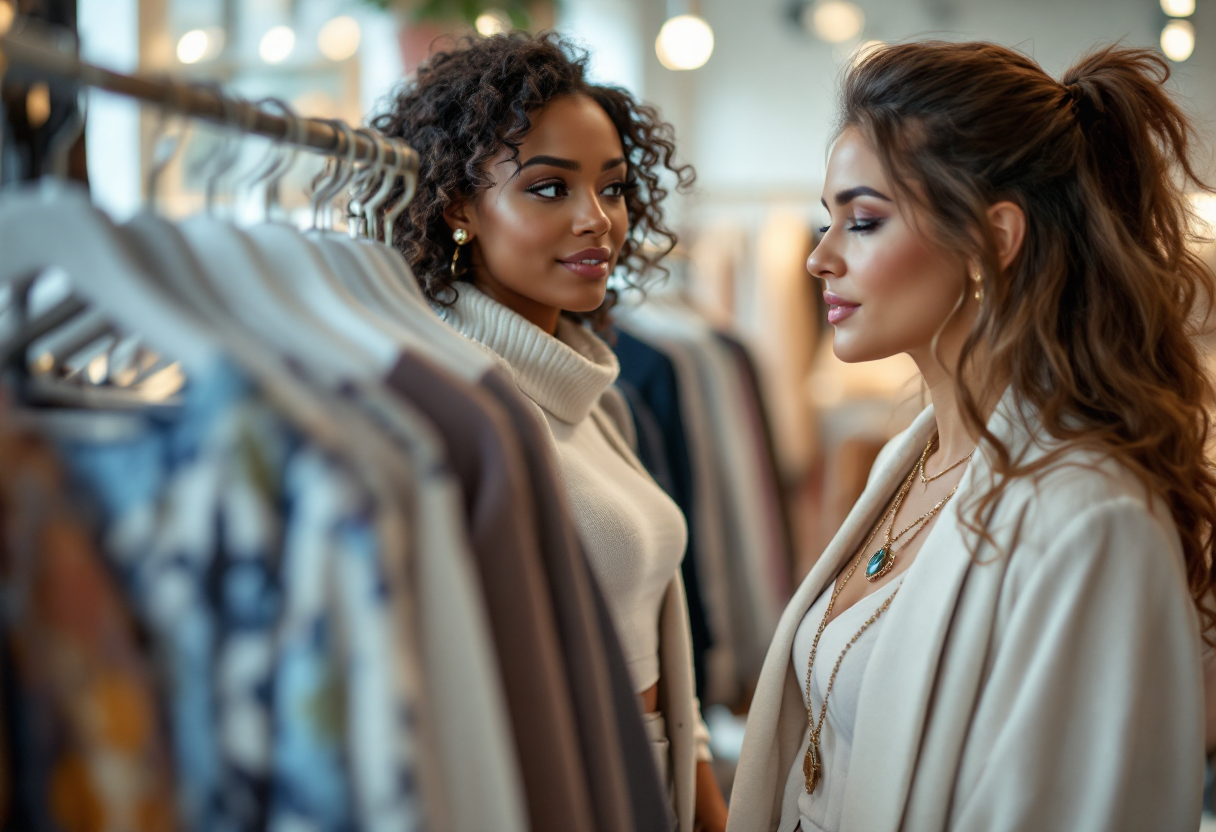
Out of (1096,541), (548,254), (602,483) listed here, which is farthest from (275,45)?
(1096,541)

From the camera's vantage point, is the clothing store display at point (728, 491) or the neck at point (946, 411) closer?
the neck at point (946, 411)

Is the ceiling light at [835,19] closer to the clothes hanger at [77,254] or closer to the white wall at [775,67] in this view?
the white wall at [775,67]

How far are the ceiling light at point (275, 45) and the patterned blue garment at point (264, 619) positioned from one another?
118 inches

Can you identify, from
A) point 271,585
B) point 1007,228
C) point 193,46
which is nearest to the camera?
point 271,585

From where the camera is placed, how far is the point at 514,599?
748 millimetres

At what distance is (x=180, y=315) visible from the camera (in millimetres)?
692

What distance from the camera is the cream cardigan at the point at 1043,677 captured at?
1044 millimetres

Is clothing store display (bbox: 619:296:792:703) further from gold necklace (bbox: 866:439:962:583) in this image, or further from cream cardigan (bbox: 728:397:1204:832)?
cream cardigan (bbox: 728:397:1204:832)

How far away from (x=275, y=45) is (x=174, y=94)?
2.82 m

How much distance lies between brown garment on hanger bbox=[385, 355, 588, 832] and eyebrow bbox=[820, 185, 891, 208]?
27.8 inches

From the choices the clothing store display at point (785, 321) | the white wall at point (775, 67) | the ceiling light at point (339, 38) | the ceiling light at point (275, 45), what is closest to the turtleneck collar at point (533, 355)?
the ceiling light at point (275, 45)

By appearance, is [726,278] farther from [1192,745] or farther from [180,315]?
[180,315]

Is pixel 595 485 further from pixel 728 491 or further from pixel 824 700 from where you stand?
pixel 728 491

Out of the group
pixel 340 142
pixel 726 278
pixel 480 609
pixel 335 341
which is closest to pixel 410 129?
pixel 340 142
